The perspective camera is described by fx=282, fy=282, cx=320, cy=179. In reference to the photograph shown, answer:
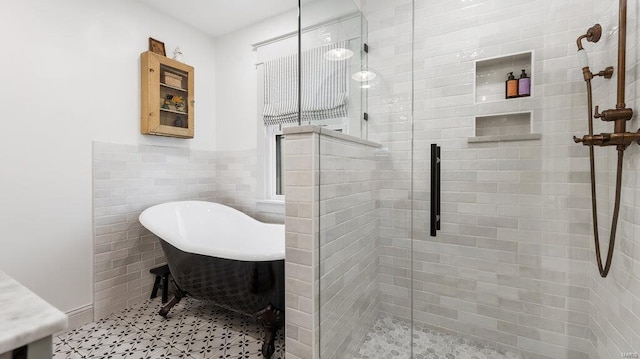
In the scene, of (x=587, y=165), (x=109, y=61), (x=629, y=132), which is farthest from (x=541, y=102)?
(x=109, y=61)

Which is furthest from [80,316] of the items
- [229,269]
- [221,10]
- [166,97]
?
[221,10]

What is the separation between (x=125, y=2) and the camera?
244 cm

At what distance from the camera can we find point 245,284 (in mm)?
1735

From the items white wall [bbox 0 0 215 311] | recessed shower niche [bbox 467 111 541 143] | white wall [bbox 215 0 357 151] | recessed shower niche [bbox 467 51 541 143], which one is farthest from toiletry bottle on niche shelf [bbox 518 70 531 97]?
white wall [bbox 0 0 215 311]

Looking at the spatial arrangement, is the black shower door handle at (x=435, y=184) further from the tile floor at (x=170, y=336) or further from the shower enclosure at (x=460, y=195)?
the tile floor at (x=170, y=336)

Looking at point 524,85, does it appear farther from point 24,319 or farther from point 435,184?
point 24,319

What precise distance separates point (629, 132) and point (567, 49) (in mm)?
695

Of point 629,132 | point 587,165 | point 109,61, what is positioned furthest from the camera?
point 109,61

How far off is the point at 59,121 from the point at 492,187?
3044mm

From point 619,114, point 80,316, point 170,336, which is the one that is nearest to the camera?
point 619,114

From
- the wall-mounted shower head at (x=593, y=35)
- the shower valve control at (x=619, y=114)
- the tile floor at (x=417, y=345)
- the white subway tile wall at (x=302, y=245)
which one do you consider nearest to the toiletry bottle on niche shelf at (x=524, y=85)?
the wall-mounted shower head at (x=593, y=35)

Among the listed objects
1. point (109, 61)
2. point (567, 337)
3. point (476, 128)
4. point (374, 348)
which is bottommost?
point (374, 348)

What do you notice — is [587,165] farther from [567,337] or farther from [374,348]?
[374,348]

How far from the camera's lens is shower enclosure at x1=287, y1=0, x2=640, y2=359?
4.73 feet
